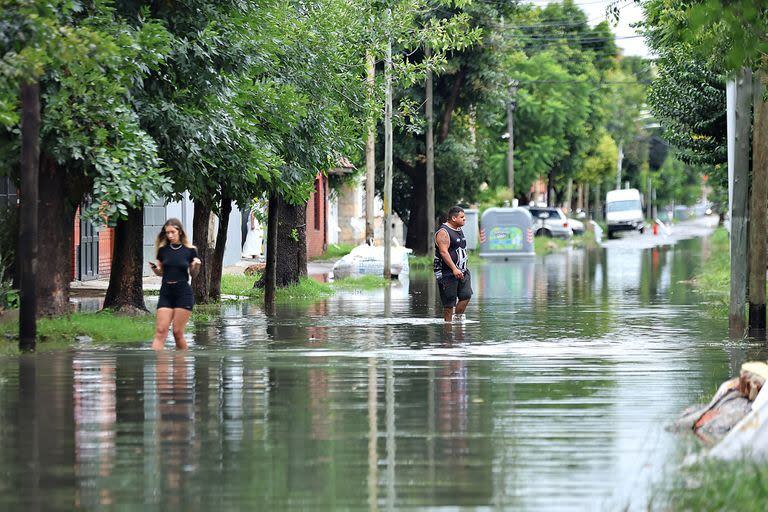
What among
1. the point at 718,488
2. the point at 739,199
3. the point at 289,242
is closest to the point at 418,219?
the point at 289,242

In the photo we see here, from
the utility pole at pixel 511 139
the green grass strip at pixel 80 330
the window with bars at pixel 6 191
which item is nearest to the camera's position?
the green grass strip at pixel 80 330

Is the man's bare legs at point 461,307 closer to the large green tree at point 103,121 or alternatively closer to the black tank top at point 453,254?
the black tank top at point 453,254

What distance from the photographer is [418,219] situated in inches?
2066

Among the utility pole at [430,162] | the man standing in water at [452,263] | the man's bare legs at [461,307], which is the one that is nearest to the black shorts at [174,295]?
the man standing in water at [452,263]

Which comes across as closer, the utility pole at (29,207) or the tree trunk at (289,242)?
the utility pole at (29,207)

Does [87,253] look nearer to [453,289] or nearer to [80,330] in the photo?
[453,289]

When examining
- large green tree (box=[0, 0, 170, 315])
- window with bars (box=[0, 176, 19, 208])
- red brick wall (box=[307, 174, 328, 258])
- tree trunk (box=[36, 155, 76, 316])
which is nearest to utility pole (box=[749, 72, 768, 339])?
large green tree (box=[0, 0, 170, 315])

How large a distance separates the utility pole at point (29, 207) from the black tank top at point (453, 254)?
6730 millimetres

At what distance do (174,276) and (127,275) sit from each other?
229 inches

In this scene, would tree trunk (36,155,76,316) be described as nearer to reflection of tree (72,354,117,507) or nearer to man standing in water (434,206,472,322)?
reflection of tree (72,354,117,507)

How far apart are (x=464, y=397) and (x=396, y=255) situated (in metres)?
27.7

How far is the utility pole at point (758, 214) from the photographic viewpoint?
18.0m

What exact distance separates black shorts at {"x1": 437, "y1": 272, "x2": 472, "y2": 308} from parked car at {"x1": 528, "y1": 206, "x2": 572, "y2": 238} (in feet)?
175

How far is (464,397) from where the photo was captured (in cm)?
1184
